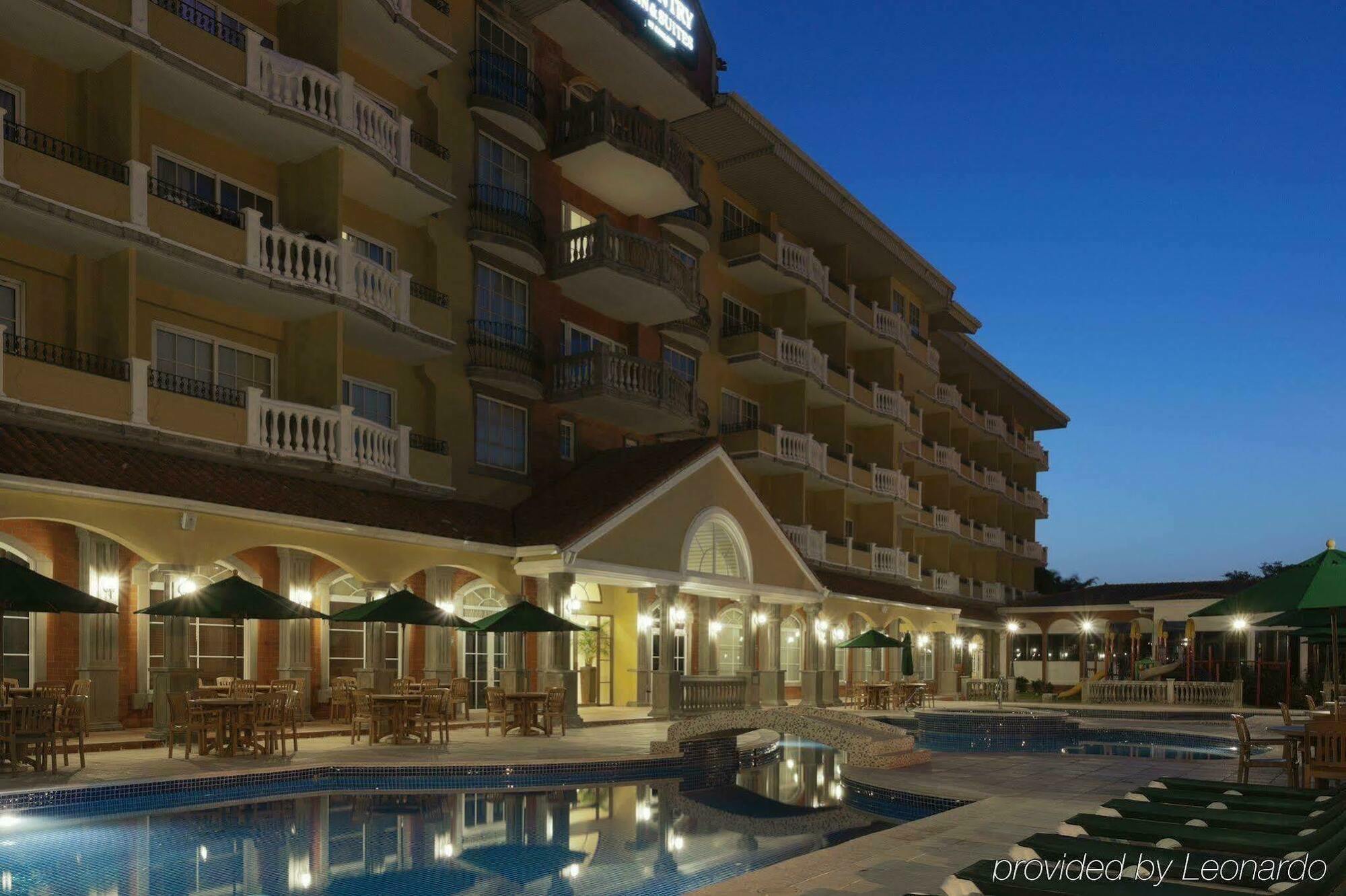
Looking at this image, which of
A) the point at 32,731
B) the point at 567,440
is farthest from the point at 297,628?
the point at 567,440

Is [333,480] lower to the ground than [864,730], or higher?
higher

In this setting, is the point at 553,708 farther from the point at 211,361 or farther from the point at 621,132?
the point at 621,132

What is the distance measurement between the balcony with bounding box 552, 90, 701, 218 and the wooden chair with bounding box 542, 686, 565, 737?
41.7 ft

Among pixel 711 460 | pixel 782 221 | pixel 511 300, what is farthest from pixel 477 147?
pixel 782 221

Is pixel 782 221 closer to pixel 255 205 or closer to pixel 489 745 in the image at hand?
pixel 255 205

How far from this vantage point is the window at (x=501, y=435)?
2481cm

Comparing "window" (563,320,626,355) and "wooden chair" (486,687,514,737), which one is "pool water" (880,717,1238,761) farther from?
"window" (563,320,626,355)

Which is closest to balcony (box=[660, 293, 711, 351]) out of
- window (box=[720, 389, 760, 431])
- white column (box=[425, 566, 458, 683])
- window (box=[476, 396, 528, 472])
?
window (box=[720, 389, 760, 431])

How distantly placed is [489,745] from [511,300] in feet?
36.3

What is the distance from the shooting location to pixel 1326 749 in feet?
41.8

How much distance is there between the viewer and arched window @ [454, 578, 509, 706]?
2442cm

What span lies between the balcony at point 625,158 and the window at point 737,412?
6.52 meters

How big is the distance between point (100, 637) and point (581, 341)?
1347cm

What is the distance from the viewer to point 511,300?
25875 mm
